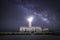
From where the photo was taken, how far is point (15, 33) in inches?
2963

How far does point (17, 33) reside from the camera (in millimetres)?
75438

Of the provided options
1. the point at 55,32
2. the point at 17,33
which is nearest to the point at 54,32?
the point at 55,32

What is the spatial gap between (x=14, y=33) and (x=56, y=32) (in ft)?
75.6

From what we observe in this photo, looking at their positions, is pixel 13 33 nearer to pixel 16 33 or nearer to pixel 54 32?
pixel 16 33

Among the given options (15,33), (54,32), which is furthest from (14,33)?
(54,32)

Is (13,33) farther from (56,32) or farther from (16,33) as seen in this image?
(56,32)

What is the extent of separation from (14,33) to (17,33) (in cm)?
160

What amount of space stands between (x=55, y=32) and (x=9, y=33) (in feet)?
83.2

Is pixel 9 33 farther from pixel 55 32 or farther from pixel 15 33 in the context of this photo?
pixel 55 32

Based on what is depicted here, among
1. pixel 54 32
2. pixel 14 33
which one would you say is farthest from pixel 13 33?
pixel 54 32

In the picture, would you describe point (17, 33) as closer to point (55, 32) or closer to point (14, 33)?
point (14, 33)

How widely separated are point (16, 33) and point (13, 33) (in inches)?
76.6

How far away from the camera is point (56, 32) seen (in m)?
77.8

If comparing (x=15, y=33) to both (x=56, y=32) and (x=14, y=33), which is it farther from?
(x=56, y=32)
